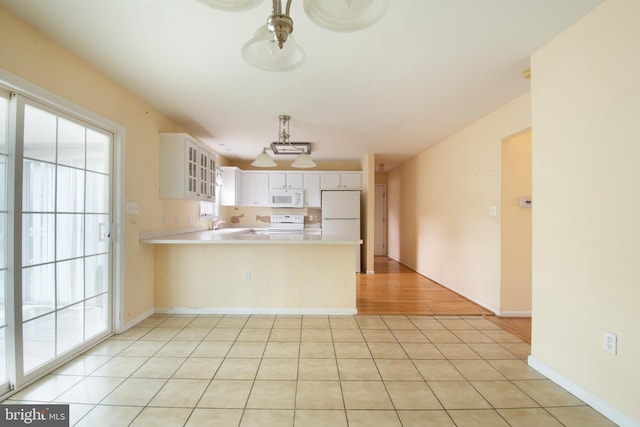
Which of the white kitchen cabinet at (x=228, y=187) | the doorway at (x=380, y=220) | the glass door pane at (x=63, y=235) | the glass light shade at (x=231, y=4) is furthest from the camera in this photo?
the doorway at (x=380, y=220)

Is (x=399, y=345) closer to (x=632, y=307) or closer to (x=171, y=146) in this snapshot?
(x=632, y=307)

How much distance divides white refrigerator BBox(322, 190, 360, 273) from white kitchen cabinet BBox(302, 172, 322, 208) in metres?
0.36

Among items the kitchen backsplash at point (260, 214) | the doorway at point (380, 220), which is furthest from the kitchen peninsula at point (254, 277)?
the doorway at point (380, 220)

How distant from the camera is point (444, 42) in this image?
76.7 inches

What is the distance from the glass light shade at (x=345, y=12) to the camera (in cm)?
84

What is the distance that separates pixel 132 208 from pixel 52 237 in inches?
31.9

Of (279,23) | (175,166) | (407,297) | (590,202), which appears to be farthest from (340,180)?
(279,23)

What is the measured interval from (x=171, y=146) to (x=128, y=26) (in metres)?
1.79

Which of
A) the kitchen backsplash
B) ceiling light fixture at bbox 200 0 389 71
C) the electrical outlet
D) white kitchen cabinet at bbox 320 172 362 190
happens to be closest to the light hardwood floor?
the electrical outlet

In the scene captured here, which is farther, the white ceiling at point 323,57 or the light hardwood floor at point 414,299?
the light hardwood floor at point 414,299

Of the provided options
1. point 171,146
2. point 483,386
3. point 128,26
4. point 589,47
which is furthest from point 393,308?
point 128,26

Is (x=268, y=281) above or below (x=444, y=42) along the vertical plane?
below

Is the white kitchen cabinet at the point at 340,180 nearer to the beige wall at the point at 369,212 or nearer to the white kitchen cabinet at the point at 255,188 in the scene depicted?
the beige wall at the point at 369,212

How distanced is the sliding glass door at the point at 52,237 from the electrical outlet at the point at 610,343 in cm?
369
